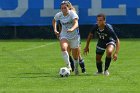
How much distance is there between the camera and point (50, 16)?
31844mm

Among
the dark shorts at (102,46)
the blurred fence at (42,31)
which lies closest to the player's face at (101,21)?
the dark shorts at (102,46)

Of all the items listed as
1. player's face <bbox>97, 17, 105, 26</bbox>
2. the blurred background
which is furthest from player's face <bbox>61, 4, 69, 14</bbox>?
the blurred background

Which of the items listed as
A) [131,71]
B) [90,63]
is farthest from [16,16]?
[131,71]

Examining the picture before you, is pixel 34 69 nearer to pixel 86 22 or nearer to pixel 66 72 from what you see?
pixel 66 72

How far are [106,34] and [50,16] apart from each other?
18096 millimetres

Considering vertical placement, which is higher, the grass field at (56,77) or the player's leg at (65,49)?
the player's leg at (65,49)

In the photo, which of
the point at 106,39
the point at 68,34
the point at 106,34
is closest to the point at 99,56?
the point at 106,39

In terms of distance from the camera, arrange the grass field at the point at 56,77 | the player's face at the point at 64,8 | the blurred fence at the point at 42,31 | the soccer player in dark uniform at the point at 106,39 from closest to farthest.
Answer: the grass field at the point at 56,77
the player's face at the point at 64,8
the soccer player in dark uniform at the point at 106,39
the blurred fence at the point at 42,31

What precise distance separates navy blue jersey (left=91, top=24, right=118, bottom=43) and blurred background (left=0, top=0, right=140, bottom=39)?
693 inches

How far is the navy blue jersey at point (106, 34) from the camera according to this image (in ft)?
45.4

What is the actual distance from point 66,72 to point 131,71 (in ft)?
7.30

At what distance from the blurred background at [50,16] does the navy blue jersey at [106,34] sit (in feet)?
57.8

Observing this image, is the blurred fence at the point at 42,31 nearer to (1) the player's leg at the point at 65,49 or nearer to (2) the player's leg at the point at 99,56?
(2) the player's leg at the point at 99,56

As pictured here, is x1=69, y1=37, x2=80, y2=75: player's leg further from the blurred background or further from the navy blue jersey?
the blurred background
